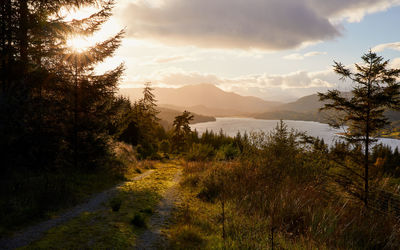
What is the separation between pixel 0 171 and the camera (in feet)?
26.7

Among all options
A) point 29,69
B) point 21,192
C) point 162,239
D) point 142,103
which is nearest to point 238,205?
point 162,239

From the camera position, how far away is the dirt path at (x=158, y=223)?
5.04 metres

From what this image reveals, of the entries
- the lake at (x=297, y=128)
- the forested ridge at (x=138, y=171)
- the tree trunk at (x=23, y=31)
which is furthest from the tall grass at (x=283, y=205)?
the tree trunk at (x=23, y=31)

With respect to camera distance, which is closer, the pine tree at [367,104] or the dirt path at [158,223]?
the dirt path at [158,223]

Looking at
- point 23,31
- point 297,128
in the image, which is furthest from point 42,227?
point 297,128

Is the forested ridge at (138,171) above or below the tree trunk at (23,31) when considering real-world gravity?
below

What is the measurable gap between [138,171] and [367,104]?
39.7 ft

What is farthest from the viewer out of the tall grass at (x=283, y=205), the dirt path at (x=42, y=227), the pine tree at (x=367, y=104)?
the pine tree at (x=367, y=104)

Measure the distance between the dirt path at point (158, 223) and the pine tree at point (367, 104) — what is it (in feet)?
20.9

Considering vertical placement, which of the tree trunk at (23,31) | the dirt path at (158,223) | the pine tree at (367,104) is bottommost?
the dirt path at (158,223)

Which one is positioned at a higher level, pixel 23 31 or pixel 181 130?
pixel 23 31

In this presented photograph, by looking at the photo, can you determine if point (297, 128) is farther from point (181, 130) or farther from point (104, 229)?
point (181, 130)

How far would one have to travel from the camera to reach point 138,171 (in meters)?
→ 14.6

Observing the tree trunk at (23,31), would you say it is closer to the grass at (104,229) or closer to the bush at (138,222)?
the grass at (104,229)
